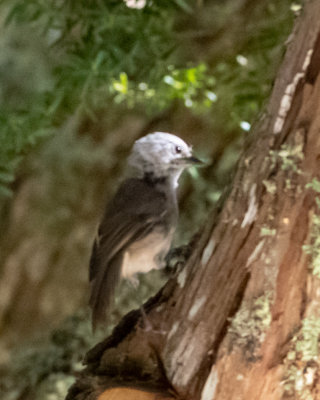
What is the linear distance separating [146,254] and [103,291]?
0.28 ft

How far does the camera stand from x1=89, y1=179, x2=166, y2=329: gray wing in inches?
33.4

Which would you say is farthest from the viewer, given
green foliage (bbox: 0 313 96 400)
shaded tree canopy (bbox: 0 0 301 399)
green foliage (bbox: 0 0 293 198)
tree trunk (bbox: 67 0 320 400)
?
green foliage (bbox: 0 313 96 400)

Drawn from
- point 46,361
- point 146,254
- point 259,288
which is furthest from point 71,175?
point 259,288

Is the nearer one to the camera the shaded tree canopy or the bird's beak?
the bird's beak

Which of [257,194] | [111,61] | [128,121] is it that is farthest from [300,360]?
[128,121]

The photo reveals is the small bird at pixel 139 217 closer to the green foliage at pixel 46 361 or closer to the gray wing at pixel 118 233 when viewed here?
the gray wing at pixel 118 233

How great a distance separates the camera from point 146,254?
2.90ft

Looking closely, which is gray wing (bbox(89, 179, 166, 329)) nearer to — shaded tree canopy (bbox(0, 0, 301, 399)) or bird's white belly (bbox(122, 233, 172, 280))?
bird's white belly (bbox(122, 233, 172, 280))

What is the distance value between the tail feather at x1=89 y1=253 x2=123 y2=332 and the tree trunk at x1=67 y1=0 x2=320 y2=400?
7 cm

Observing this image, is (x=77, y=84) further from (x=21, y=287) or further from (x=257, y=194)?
(x=21, y=287)

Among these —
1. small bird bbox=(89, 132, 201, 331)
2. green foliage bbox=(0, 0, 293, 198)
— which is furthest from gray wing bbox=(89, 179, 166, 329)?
green foliage bbox=(0, 0, 293, 198)

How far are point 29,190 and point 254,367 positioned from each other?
118 centimetres

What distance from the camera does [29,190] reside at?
5.95 ft

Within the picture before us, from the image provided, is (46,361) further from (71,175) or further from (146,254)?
(146,254)
